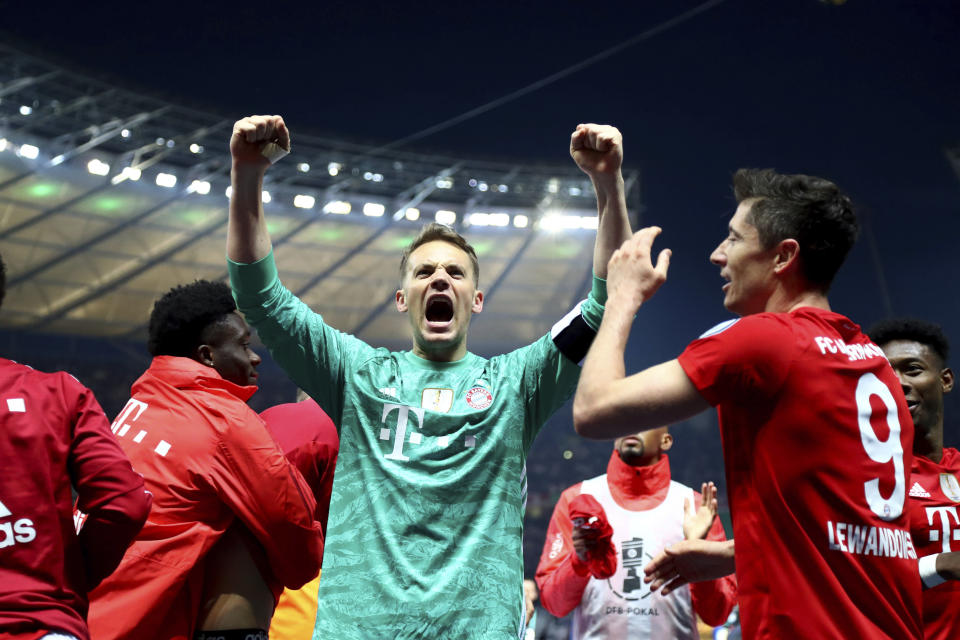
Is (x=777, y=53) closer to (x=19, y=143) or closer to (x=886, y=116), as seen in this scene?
(x=886, y=116)

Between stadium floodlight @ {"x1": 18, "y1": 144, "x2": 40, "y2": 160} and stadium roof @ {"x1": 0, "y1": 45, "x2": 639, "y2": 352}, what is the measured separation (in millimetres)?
34

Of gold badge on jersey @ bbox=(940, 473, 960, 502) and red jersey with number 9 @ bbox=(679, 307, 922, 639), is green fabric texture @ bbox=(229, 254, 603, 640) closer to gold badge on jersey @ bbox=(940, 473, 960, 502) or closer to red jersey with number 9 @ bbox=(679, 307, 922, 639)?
red jersey with number 9 @ bbox=(679, 307, 922, 639)

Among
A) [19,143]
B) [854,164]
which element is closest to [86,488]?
[19,143]

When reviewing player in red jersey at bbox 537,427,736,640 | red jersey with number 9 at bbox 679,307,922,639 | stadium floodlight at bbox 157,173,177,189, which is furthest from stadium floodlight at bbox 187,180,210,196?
red jersey with number 9 at bbox 679,307,922,639

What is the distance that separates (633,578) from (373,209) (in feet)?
52.3

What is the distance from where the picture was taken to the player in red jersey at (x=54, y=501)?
1.76 m

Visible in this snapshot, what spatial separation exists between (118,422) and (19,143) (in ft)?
48.8

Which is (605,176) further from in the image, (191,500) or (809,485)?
(191,500)

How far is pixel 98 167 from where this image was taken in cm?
1647

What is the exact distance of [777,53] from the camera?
1883 cm

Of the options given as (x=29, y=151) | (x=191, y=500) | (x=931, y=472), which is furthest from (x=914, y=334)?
(x=29, y=151)

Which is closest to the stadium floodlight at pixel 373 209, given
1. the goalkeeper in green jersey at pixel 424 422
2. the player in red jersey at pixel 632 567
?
the player in red jersey at pixel 632 567

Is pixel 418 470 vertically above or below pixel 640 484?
below

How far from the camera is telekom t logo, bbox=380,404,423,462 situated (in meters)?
2.17
